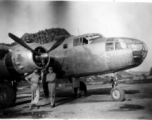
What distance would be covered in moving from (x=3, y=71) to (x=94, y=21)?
17.8 ft

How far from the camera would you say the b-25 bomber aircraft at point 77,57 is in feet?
24.7

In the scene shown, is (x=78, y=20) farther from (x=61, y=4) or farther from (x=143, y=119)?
(x=143, y=119)

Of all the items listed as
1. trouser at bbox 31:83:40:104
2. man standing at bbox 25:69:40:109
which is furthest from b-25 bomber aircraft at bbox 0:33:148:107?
trouser at bbox 31:83:40:104

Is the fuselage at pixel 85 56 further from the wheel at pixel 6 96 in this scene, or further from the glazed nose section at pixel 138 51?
the wheel at pixel 6 96

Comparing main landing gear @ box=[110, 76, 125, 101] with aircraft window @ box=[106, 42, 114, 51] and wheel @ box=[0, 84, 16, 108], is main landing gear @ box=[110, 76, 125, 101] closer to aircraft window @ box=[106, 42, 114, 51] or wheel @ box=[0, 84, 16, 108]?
aircraft window @ box=[106, 42, 114, 51]

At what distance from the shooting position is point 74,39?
900cm

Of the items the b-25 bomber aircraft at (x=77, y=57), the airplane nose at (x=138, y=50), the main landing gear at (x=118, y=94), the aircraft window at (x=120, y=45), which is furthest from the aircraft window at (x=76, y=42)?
the main landing gear at (x=118, y=94)

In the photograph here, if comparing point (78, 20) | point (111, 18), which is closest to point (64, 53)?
point (78, 20)

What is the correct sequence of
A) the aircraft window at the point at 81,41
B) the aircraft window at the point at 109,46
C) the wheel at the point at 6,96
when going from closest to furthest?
the aircraft window at the point at 109,46 < the wheel at the point at 6,96 < the aircraft window at the point at 81,41

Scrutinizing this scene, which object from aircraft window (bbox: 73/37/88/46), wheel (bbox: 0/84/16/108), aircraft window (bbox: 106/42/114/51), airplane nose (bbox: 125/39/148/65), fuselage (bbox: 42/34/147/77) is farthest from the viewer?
aircraft window (bbox: 73/37/88/46)

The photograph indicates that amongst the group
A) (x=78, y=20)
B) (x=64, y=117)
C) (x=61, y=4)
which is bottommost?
(x=64, y=117)

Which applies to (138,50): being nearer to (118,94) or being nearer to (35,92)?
(118,94)

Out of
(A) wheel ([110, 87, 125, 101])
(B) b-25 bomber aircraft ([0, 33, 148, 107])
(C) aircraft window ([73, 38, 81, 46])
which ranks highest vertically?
(C) aircraft window ([73, 38, 81, 46])

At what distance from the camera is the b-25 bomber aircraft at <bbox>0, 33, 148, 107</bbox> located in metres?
7.52
